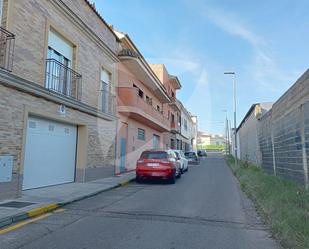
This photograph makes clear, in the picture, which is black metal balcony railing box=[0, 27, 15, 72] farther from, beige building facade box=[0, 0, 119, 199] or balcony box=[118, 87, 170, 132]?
balcony box=[118, 87, 170, 132]

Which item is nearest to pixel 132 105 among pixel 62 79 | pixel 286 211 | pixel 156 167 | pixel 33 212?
pixel 156 167

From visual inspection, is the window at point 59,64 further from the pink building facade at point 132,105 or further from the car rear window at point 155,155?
the pink building facade at point 132,105

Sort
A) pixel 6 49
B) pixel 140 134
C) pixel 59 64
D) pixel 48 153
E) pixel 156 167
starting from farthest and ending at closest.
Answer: pixel 140 134, pixel 156 167, pixel 59 64, pixel 48 153, pixel 6 49

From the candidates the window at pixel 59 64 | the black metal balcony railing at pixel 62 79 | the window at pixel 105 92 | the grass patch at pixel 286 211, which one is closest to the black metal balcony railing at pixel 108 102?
the window at pixel 105 92

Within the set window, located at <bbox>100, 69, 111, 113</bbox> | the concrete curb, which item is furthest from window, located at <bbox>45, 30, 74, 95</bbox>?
the concrete curb

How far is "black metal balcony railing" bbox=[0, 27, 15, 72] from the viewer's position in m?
8.56

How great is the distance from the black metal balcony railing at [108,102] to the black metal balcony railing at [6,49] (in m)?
7.12

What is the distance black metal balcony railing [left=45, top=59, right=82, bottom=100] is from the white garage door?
1261 mm

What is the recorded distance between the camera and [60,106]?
1135 centimetres

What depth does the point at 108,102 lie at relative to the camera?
53.9 feet

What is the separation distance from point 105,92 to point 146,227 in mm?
10559

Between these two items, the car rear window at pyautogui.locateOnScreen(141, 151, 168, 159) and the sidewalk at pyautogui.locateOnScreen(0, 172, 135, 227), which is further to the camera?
the car rear window at pyautogui.locateOnScreen(141, 151, 168, 159)

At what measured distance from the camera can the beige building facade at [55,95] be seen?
28.9ft

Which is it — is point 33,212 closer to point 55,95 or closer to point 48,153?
point 48,153
